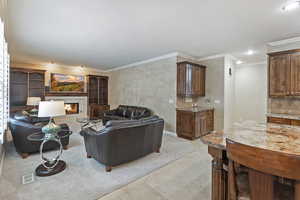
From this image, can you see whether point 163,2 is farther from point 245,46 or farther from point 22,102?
point 22,102

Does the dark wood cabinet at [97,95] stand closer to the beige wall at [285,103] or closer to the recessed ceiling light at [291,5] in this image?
the beige wall at [285,103]

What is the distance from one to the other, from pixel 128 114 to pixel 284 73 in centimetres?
483

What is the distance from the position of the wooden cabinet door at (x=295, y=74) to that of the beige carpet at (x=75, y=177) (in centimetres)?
273

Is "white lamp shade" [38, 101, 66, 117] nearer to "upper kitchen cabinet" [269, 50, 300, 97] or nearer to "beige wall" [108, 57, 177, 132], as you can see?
"beige wall" [108, 57, 177, 132]

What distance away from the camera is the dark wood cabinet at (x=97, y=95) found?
749 centimetres

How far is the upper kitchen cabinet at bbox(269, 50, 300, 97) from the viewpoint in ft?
10.6

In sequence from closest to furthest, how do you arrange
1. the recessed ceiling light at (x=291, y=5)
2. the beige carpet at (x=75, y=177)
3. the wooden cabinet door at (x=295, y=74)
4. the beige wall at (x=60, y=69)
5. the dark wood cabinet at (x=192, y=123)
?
1. the beige carpet at (x=75, y=177)
2. the recessed ceiling light at (x=291, y=5)
3. the wooden cabinet door at (x=295, y=74)
4. the dark wood cabinet at (x=192, y=123)
5. the beige wall at (x=60, y=69)

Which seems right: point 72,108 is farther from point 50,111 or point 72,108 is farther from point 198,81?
point 198,81

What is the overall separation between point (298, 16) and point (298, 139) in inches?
98.0

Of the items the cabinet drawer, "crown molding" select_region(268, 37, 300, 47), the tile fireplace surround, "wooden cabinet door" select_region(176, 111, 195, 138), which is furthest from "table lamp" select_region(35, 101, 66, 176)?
"crown molding" select_region(268, 37, 300, 47)

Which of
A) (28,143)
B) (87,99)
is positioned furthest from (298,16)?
(87,99)

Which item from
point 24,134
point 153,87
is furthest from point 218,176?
point 153,87

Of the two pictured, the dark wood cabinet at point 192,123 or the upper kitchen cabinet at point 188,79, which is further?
the upper kitchen cabinet at point 188,79

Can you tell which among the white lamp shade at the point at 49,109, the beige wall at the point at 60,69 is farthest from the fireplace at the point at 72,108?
the white lamp shade at the point at 49,109
